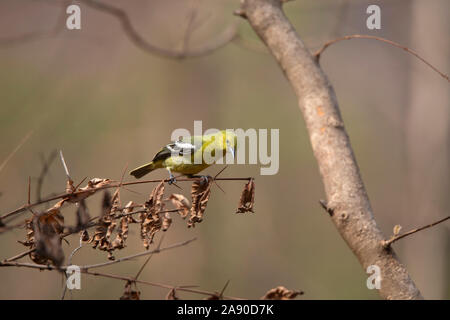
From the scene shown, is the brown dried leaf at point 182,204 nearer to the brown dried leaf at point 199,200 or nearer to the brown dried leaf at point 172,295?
the brown dried leaf at point 199,200

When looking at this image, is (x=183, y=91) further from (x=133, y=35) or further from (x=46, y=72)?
(x=133, y=35)

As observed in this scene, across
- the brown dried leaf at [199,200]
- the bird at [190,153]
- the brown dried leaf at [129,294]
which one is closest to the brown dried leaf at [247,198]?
the brown dried leaf at [199,200]

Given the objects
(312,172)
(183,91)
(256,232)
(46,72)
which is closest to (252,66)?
(183,91)

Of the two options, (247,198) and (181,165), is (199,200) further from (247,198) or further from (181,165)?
(181,165)

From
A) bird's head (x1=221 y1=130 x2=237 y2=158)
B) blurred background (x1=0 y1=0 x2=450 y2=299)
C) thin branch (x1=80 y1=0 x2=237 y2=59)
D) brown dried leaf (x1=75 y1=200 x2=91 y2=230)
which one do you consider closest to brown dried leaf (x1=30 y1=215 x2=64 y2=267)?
brown dried leaf (x1=75 y1=200 x2=91 y2=230)

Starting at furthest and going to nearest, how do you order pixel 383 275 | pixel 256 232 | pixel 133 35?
pixel 256 232
pixel 133 35
pixel 383 275

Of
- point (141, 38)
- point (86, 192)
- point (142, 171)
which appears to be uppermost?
point (141, 38)

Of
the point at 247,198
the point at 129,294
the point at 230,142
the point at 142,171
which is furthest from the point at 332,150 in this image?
the point at 142,171
